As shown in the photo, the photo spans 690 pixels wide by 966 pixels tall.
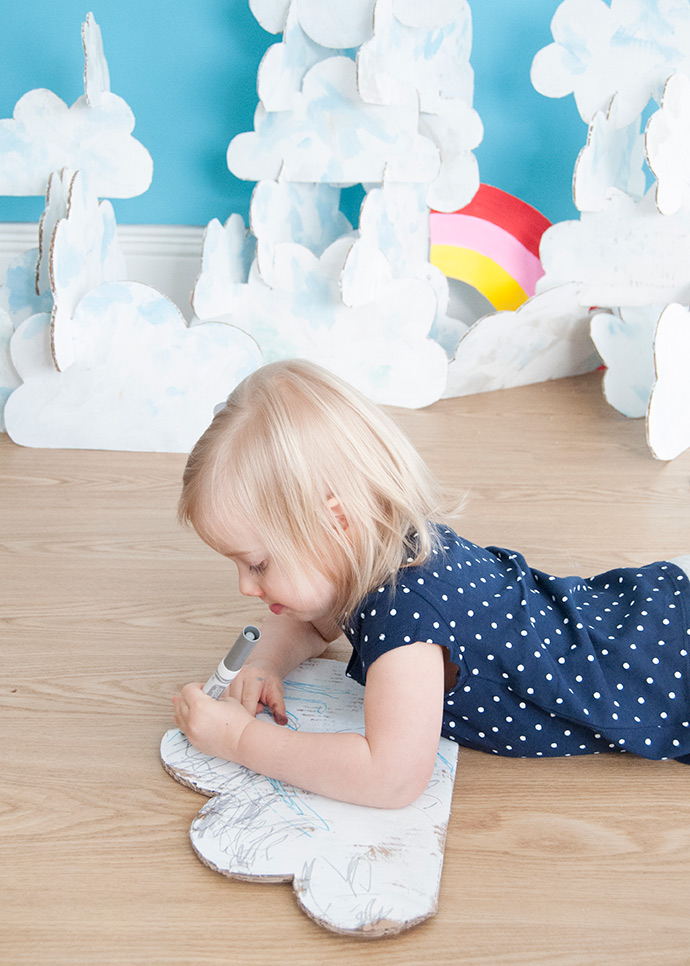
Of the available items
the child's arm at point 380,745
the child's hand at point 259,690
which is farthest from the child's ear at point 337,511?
the child's hand at point 259,690

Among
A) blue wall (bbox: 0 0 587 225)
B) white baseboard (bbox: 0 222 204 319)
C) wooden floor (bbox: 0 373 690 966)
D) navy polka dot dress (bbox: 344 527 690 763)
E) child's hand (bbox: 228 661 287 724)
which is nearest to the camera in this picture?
wooden floor (bbox: 0 373 690 966)

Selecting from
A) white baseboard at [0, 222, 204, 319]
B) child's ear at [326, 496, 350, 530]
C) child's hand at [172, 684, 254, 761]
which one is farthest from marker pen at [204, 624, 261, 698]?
white baseboard at [0, 222, 204, 319]

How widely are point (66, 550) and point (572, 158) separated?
1233mm

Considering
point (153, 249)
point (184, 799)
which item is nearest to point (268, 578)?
point (184, 799)

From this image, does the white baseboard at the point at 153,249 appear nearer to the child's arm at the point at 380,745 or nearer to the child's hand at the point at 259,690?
the child's hand at the point at 259,690

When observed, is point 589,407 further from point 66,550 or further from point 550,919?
point 550,919

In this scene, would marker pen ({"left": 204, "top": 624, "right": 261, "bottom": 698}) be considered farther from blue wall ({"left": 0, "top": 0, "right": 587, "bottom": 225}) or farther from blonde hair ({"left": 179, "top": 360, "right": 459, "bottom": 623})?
blue wall ({"left": 0, "top": 0, "right": 587, "bottom": 225})

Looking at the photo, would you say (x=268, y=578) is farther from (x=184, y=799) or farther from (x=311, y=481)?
(x=184, y=799)

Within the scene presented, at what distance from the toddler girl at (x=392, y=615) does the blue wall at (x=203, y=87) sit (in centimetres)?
109

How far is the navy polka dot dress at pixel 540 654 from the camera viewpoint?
31.6 inches

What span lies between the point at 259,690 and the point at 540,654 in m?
0.28

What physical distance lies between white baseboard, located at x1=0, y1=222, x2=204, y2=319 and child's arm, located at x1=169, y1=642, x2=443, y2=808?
120 cm

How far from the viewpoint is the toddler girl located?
0.77 meters

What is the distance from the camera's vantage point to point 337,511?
773 millimetres
